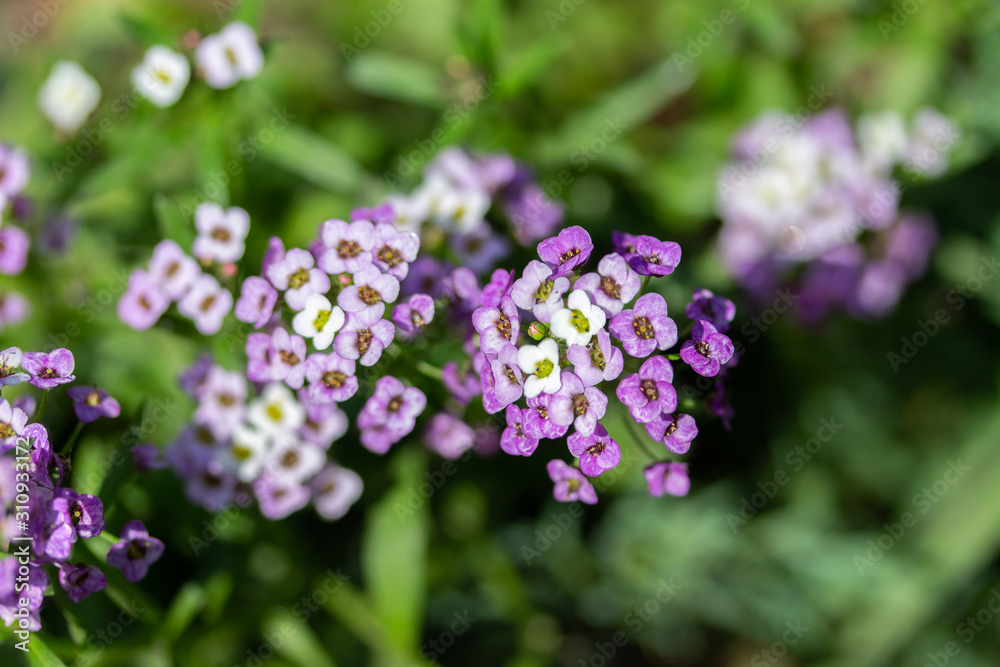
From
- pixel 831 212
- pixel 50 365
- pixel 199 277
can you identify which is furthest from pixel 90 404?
pixel 831 212

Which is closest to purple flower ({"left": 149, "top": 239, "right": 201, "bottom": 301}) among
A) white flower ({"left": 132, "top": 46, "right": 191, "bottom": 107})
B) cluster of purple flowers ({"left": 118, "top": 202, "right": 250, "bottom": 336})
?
cluster of purple flowers ({"left": 118, "top": 202, "right": 250, "bottom": 336})

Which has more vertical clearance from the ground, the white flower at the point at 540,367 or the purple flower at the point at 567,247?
the purple flower at the point at 567,247

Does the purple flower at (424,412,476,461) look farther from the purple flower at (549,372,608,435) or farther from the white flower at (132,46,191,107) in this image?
the white flower at (132,46,191,107)

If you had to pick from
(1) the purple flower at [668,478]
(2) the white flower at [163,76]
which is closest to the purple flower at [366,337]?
(1) the purple flower at [668,478]

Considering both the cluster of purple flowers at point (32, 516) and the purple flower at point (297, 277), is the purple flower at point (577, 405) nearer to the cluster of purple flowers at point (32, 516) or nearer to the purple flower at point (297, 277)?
the purple flower at point (297, 277)

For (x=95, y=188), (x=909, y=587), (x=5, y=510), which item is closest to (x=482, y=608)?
(x=909, y=587)

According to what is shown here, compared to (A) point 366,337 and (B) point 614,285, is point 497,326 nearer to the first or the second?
(B) point 614,285
